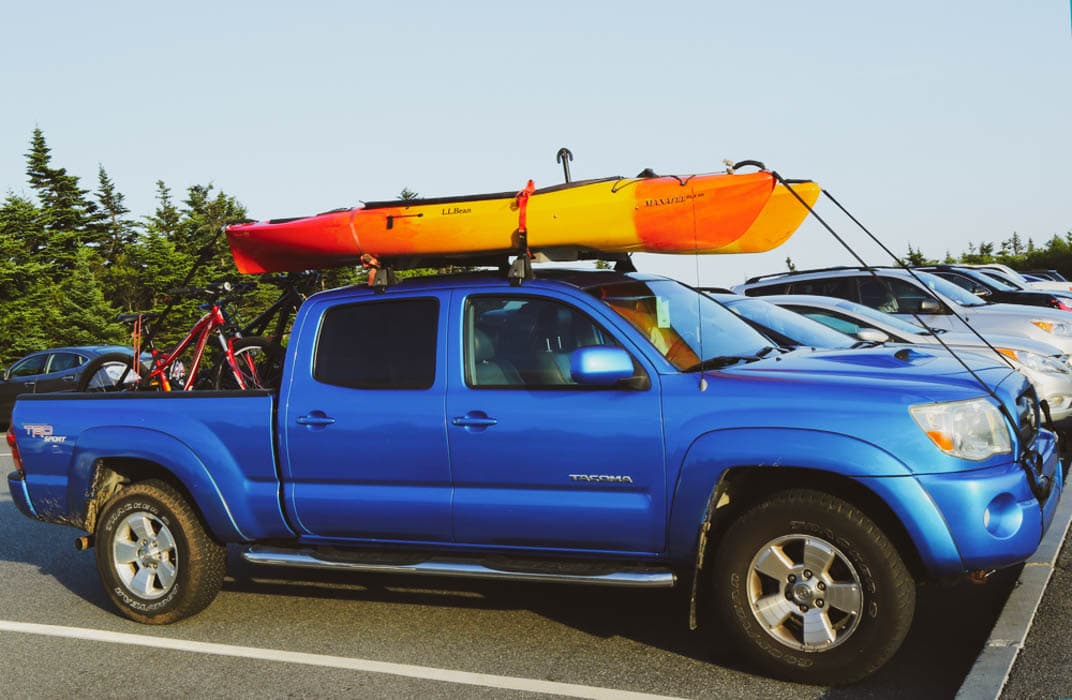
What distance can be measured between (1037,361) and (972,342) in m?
0.98

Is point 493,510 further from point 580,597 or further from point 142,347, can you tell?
point 142,347

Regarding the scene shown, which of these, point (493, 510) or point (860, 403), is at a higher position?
point (860, 403)

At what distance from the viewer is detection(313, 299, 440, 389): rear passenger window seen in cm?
576

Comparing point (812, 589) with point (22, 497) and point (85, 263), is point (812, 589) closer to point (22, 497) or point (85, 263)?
point (22, 497)

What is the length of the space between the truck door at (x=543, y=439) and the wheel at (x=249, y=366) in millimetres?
2073

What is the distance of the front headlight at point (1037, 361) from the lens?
10062 millimetres

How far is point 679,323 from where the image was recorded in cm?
571

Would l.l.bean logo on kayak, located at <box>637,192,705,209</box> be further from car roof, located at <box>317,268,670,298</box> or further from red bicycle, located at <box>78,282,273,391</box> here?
red bicycle, located at <box>78,282,273,391</box>

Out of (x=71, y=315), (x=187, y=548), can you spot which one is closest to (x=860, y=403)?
(x=187, y=548)

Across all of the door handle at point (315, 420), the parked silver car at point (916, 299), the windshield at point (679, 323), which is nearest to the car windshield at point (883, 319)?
the parked silver car at point (916, 299)

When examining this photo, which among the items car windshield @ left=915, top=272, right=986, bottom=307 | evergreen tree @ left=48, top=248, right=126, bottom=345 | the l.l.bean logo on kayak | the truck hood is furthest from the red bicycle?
evergreen tree @ left=48, top=248, right=126, bottom=345

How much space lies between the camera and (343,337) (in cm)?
604

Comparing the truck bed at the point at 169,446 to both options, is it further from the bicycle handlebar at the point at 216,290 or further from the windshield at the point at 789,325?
the windshield at the point at 789,325

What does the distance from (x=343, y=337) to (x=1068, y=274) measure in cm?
4675
